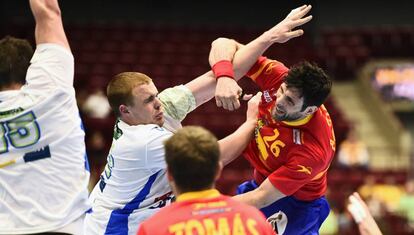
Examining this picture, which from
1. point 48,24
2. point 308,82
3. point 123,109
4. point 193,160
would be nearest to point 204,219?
point 193,160

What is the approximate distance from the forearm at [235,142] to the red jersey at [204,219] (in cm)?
117

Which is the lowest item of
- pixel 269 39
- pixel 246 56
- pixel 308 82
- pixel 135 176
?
pixel 135 176

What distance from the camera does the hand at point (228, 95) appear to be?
4016mm

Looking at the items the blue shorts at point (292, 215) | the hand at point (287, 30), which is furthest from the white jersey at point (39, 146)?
the blue shorts at point (292, 215)

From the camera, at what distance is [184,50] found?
56.9ft

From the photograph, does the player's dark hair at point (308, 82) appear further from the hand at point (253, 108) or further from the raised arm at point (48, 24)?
the raised arm at point (48, 24)

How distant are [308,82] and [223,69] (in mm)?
480

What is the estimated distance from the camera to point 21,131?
11.0 ft

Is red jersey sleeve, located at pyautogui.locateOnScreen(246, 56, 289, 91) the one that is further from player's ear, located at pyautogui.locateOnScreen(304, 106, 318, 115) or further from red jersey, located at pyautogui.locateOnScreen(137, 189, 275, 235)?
red jersey, located at pyautogui.locateOnScreen(137, 189, 275, 235)

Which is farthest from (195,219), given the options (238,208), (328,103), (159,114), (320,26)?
(320,26)

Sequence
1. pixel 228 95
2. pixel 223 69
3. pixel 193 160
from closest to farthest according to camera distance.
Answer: pixel 193 160, pixel 228 95, pixel 223 69

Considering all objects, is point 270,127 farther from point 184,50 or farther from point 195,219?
point 184,50

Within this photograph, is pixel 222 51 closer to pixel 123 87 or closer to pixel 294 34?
pixel 294 34

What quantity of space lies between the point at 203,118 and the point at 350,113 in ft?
17.4
